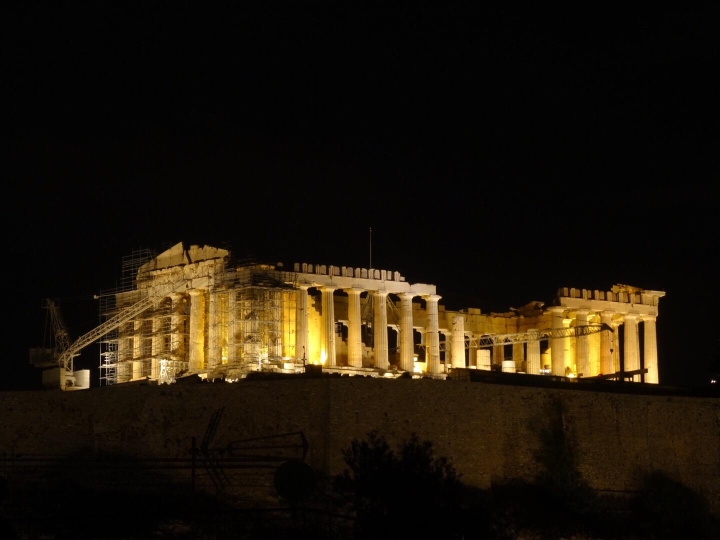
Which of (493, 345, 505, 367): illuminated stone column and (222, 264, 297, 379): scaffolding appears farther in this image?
(493, 345, 505, 367): illuminated stone column

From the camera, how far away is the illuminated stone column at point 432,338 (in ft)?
321

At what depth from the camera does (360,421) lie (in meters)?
62.5

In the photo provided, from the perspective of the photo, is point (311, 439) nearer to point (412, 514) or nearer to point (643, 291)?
point (412, 514)

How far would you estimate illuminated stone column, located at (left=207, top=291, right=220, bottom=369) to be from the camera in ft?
293

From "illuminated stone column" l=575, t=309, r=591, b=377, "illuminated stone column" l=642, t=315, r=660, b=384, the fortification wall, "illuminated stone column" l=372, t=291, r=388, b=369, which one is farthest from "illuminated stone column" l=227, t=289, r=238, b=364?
"illuminated stone column" l=642, t=315, r=660, b=384

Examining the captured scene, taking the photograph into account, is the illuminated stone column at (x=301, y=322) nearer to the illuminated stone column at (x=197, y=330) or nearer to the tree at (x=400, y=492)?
the illuminated stone column at (x=197, y=330)

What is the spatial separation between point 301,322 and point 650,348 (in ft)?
84.7

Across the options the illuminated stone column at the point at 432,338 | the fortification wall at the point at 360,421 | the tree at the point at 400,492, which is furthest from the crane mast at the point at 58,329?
the tree at the point at 400,492

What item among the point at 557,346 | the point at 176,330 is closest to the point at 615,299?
the point at 557,346

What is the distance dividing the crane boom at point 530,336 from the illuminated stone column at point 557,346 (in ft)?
1.35

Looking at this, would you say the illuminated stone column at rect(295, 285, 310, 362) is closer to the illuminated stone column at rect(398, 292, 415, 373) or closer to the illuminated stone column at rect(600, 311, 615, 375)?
the illuminated stone column at rect(398, 292, 415, 373)

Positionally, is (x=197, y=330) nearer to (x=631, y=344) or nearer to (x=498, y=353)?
(x=498, y=353)

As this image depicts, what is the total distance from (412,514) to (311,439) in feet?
33.9

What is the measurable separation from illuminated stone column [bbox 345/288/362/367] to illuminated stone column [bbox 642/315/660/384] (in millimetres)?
20491
